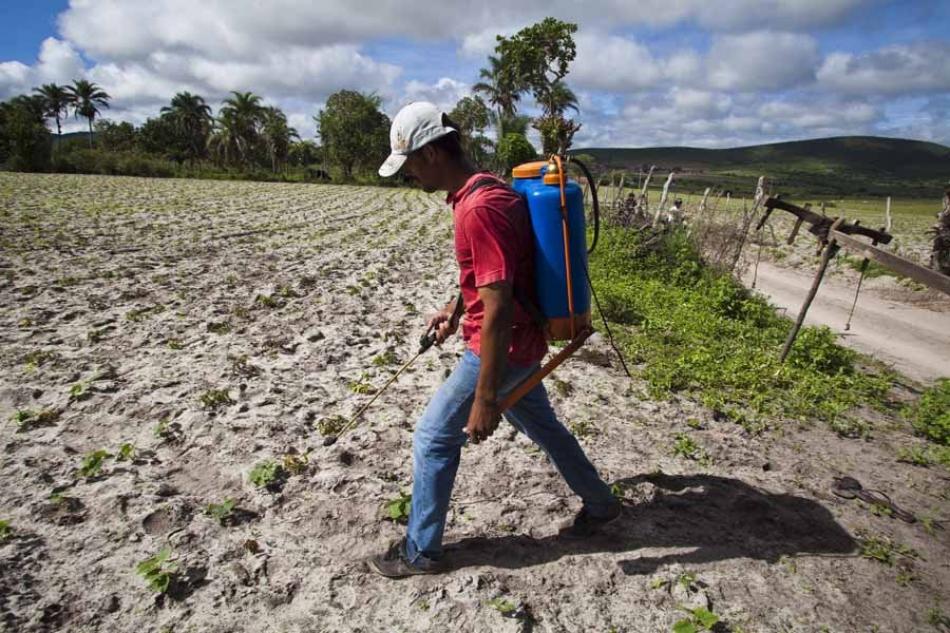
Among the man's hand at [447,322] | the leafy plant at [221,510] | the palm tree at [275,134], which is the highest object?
the palm tree at [275,134]

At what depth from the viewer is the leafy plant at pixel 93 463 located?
139 inches

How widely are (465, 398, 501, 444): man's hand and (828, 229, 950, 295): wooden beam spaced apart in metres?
3.20

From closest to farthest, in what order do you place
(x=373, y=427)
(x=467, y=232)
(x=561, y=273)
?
(x=467, y=232), (x=561, y=273), (x=373, y=427)

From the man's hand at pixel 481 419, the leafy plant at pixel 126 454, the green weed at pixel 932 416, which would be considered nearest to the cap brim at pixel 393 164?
the man's hand at pixel 481 419

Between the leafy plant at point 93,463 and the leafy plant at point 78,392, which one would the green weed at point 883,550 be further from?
the leafy plant at point 78,392

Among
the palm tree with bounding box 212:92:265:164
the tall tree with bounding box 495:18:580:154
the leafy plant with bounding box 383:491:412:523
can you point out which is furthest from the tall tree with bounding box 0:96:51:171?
the leafy plant with bounding box 383:491:412:523

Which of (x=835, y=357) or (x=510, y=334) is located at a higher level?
(x=510, y=334)

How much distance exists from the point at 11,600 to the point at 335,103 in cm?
6367

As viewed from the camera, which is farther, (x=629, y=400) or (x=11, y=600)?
(x=629, y=400)

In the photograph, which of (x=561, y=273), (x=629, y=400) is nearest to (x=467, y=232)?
(x=561, y=273)

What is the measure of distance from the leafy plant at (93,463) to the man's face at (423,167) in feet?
9.70

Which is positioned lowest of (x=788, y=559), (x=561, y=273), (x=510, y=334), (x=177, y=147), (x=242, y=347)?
(x=788, y=559)

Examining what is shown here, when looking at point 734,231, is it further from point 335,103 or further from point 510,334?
point 335,103

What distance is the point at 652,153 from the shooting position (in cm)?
19838
